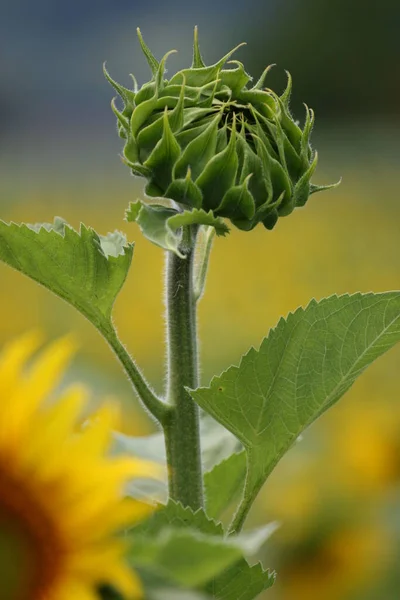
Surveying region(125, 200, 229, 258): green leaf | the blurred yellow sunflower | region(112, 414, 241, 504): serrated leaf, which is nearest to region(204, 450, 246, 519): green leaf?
region(112, 414, 241, 504): serrated leaf

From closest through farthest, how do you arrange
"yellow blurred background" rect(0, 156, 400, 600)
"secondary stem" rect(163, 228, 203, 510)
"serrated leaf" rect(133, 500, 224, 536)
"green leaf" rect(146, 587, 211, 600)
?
"green leaf" rect(146, 587, 211, 600) < "serrated leaf" rect(133, 500, 224, 536) < "secondary stem" rect(163, 228, 203, 510) < "yellow blurred background" rect(0, 156, 400, 600)

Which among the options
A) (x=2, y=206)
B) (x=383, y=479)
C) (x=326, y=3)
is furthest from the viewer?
(x=326, y=3)

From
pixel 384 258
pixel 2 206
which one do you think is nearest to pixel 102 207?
pixel 2 206

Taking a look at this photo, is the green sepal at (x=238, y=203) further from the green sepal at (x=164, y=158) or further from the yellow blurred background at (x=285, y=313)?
the yellow blurred background at (x=285, y=313)

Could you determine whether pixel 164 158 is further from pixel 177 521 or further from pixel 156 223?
pixel 177 521

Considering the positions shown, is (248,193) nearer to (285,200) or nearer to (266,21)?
(285,200)

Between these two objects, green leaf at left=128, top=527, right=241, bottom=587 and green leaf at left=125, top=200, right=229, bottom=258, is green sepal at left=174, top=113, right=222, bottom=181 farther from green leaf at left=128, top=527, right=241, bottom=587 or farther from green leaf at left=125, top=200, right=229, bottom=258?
green leaf at left=128, top=527, right=241, bottom=587
